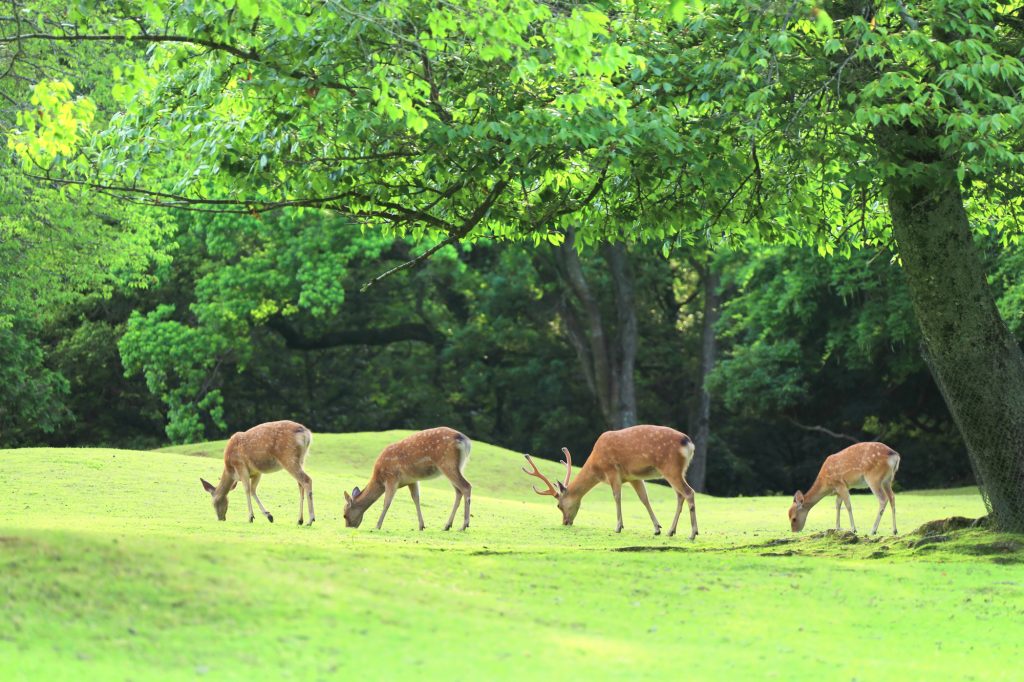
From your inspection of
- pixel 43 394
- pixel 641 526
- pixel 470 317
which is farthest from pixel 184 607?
pixel 470 317

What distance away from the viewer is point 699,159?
1246 centimetres

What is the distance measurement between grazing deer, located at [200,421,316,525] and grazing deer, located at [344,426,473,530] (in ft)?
2.30

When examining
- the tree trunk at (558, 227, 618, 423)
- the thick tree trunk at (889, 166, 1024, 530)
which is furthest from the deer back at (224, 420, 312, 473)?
the tree trunk at (558, 227, 618, 423)

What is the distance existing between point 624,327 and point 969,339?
25.5 metres

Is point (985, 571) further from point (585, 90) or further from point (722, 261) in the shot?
point (722, 261)

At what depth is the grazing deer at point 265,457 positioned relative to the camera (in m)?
15.7

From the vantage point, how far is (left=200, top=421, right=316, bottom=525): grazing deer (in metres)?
15.7

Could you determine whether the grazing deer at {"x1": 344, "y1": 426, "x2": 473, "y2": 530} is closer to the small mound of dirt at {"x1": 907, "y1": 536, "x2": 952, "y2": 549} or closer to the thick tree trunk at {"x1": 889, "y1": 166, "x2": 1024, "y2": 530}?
the small mound of dirt at {"x1": 907, "y1": 536, "x2": 952, "y2": 549}

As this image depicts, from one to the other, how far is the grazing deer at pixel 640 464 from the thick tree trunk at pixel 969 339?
11.7ft

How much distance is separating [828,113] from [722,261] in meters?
24.6

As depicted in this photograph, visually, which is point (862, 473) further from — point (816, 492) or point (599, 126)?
point (599, 126)

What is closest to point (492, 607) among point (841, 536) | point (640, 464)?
point (841, 536)

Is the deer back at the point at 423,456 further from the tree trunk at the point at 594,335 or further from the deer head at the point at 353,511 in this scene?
the tree trunk at the point at 594,335

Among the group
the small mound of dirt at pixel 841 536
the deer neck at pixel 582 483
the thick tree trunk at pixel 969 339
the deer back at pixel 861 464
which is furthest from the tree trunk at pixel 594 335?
the thick tree trunk at pixel 969 339
